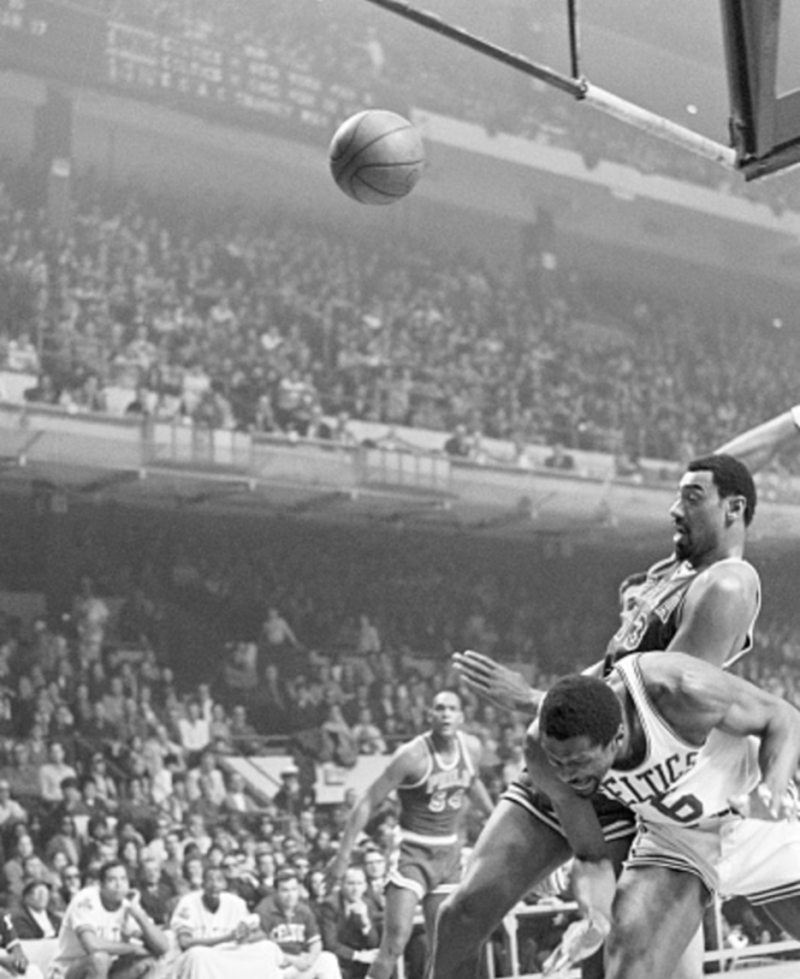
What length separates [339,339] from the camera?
18312mm

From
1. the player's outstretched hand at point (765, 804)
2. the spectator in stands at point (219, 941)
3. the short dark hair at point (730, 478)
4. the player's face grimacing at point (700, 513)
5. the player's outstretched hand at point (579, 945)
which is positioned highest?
the short dark hair at point (730, 478)

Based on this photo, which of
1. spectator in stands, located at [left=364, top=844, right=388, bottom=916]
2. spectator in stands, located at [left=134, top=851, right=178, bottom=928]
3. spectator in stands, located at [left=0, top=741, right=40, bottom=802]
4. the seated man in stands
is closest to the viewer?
the seated man in stands

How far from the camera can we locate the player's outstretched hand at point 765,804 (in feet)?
10.5

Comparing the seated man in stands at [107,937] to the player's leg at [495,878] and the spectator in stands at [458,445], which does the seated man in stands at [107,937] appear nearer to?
the player's leg at [495,878]

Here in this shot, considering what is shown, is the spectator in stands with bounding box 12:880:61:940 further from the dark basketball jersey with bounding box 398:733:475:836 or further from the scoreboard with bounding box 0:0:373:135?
the scoreboard with bounding box 0:0:373:135

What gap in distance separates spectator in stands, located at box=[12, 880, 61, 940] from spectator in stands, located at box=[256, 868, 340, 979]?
130cm

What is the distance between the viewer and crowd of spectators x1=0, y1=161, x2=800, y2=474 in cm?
1587

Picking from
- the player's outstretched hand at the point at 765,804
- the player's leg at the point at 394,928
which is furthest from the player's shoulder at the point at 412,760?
the player's outstretched hand at the point at 765,804

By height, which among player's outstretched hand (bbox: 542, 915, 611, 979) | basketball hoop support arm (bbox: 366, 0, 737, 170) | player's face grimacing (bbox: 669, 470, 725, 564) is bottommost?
player's outstretched hand (bbox: 542, 915, 611, 979)

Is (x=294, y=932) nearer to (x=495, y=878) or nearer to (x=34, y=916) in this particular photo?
(x=34, y=916)

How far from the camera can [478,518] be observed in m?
18.6

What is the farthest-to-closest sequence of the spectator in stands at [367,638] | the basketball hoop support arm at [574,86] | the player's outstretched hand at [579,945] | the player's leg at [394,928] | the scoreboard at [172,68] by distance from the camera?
the scoreboard at [172,68]
the spectator in stands at [367,638]
the player's leg at [394,928]
the basketball hoop support arm at [574,86]
the player's outstretched hand at [579,945]

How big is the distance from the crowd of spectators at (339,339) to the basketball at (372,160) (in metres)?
9.06

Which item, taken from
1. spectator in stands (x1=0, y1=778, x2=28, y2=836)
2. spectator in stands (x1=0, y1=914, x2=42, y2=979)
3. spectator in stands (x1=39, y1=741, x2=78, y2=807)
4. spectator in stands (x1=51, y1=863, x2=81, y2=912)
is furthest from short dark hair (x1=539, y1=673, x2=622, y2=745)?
spectator in stands (x1=39, y1=741, x2=78, y2=807)
